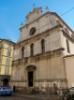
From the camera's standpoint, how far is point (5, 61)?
3469 cm

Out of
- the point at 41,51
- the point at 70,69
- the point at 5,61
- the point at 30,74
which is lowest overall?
the point at 30,74

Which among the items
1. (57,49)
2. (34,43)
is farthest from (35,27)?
(57,49)

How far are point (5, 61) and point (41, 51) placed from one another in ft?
55.6

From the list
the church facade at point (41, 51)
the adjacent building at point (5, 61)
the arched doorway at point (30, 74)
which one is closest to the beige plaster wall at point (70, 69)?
the church facade at point (41, 51)

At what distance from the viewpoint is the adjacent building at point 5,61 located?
3326 centimetres

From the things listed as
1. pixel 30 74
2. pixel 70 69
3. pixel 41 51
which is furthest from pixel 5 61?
pixel 70 69

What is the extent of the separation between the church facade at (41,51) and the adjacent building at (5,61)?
33.0ft

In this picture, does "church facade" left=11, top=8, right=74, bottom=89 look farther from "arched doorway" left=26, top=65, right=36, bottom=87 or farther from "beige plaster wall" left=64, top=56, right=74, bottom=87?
"beige plaster wall" left=64, top=56, right=74, bottom=87

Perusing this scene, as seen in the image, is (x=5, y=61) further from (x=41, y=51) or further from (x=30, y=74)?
(x=41, y=51)

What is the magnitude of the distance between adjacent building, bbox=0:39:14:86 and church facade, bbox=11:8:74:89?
1006 cm

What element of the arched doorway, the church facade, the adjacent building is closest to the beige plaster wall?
the church facade

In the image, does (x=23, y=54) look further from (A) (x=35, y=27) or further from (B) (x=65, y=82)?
(B) (x=65, y=82)

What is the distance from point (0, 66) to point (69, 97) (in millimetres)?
26159

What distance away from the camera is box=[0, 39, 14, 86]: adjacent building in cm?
3326
